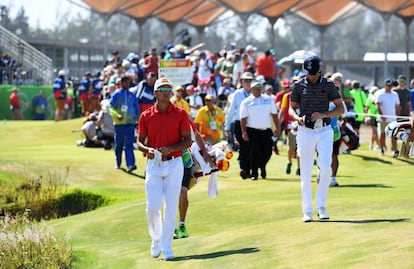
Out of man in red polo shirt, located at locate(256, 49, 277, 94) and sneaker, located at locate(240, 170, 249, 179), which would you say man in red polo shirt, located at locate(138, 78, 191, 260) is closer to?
sneaker, located at locate(240, 170, 249, 179)

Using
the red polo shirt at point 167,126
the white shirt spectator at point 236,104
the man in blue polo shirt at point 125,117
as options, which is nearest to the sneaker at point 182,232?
the red polo shirt at point 167,126

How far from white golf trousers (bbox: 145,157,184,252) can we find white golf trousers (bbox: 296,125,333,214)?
210 cm

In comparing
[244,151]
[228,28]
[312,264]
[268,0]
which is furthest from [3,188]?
[228,28]

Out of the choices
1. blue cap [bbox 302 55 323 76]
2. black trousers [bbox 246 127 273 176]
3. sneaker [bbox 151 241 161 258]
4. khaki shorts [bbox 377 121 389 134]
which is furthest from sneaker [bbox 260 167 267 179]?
sneaker [bbox 151 241 161 258]

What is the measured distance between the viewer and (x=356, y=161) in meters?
27.6

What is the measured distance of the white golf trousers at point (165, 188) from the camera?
1356 cm

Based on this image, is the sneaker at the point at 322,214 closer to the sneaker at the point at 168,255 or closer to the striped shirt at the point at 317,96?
the striped shirt at the point at 317,96

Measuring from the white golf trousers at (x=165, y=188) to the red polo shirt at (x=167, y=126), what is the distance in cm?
18

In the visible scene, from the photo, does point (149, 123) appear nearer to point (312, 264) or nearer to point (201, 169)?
point (201, 169)

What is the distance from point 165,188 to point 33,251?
243 cm

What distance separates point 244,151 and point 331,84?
8045 millimetres

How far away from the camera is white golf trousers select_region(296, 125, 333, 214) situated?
49.1ft

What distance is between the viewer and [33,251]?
15.0 metres

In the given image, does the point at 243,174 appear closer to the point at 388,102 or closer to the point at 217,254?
the point at 388,102
